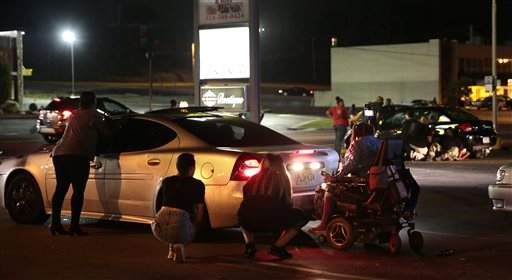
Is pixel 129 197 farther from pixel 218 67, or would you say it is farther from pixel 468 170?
pixel 468 170

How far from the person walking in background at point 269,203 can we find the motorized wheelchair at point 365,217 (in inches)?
28.8

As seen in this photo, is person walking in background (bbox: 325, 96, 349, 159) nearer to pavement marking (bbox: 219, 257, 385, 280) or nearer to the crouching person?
pavement marking (bbox: 219, 257, 385, 280)

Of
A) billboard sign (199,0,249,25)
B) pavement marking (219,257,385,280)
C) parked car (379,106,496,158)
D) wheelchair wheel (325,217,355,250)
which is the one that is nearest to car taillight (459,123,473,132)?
parked car (379,106,496,158)

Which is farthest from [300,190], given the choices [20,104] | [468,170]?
[20,104]

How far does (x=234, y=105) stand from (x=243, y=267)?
977 cm

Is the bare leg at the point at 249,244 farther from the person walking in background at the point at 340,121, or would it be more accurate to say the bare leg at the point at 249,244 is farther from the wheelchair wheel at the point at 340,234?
the person walking in background at the point at 340,121

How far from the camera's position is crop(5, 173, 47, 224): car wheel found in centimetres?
1136

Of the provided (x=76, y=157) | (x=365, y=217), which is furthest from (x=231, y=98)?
(x=365, y=217)

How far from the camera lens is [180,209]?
28.7 feet

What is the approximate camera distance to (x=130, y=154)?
10.5m

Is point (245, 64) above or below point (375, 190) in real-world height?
above

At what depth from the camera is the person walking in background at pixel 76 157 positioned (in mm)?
10406

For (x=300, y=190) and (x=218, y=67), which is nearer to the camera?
(x=300, y=190)

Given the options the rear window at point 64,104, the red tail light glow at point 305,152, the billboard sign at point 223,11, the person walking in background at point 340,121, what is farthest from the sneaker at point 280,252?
the rear window at point 64,104
